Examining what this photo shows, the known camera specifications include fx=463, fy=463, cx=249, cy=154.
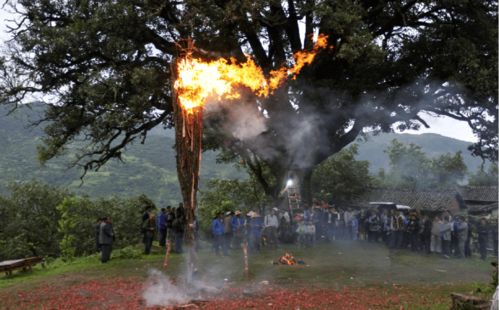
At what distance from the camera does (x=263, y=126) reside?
878 inches

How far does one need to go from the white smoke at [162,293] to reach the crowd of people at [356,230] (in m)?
5.91

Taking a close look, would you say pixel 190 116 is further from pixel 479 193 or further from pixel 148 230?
pixel 479 193

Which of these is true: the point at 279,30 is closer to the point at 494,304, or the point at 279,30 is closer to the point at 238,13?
the point at 238,13

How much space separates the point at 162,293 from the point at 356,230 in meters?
15.5

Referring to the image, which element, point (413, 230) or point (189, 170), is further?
point (413, 230)

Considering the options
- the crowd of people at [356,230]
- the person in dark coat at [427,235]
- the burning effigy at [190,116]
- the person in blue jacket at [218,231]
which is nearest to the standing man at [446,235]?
the crowd of people at [356,230]

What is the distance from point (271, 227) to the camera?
879 inches

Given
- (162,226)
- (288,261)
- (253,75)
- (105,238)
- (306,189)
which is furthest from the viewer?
(306,189)

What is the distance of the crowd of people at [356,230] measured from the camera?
2073 cm

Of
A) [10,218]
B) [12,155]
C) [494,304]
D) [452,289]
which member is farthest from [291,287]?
[12,155]

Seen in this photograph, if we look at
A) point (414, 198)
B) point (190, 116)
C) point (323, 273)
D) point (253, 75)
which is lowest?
point (323, 273)

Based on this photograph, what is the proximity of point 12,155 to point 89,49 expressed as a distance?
3764 inches

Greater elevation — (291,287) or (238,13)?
(238,13)

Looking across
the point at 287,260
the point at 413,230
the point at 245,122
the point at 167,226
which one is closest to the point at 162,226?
the point at 167,226
